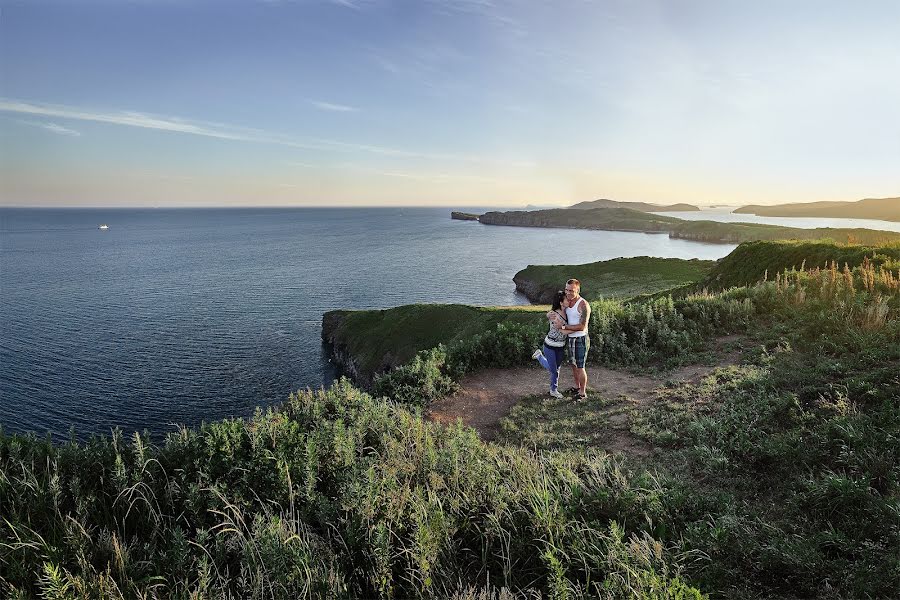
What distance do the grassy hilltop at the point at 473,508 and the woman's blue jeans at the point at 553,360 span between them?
2.89m

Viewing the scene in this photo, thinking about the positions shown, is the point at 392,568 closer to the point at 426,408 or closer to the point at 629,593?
the point at 629,593

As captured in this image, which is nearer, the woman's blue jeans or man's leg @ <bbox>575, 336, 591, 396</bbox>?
man's leg @ <bbox>575, 336, 591, 396</bbox>

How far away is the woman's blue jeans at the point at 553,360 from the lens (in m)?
12.6

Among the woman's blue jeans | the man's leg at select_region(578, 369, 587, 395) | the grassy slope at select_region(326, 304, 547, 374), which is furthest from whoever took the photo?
the grassy slope at select_region(326, 304, 547, 374)

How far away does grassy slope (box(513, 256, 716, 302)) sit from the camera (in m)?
62.8

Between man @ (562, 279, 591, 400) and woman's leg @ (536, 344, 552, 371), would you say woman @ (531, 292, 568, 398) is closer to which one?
woman's leg @ (536, 344, 552, 371)

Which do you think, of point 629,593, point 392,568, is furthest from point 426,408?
point 629,593

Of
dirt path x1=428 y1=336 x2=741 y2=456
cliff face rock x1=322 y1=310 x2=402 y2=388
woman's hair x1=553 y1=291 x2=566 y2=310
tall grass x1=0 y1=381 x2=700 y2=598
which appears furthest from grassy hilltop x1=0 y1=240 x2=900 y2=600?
cliff face rock x1=322 y1=310 x2=402 y2=388

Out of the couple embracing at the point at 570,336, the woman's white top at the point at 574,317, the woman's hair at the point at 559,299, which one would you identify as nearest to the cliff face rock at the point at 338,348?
the couple embracing at the point at 570,336

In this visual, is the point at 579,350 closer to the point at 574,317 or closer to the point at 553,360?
the point at 553,360

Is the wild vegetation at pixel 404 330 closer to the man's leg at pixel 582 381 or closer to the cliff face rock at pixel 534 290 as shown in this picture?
the man's leg at pixel 582 381

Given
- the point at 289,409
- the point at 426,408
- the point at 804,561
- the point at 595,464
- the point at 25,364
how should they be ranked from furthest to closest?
1. the point at 25,364
2. the point at 426,408
3. the point at 289,409
4. the point at 595,464
5. the point at 804,561

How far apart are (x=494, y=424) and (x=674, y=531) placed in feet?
21.0

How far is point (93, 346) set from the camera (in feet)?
170
